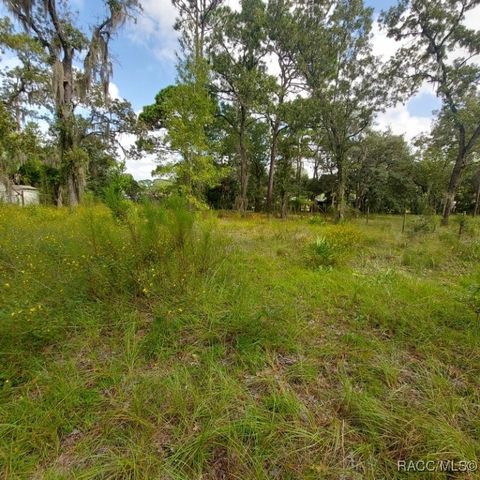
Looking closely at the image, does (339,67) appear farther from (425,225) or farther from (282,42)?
(425,225)

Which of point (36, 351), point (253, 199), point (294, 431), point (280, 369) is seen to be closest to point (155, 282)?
point (36, 351)

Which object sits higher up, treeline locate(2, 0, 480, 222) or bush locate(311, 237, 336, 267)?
treeline locate(2, 0, 480, 222)

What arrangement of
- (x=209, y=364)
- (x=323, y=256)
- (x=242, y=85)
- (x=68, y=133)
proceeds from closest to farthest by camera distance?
(x=209, y=364) → (x=323, y=256) → (x=68, y=133) → (x=242, y=85)

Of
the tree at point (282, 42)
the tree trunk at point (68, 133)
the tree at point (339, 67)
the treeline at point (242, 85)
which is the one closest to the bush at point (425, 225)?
the treeline at point (242, 85)

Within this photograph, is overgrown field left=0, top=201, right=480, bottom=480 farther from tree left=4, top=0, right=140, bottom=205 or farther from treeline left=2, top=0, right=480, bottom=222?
tree left=4, top=0, right=140, bottom=205

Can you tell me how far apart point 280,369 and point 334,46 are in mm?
12667

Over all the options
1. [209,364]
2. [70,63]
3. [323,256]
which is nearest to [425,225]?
[323,256]

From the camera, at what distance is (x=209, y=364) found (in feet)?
5.50

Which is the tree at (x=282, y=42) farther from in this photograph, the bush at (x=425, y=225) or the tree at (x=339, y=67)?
the bush at (x=425, y=225)

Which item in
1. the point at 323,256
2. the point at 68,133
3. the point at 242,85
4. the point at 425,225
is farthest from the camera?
the point at 242,85

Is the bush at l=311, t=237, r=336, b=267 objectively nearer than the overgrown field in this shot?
No

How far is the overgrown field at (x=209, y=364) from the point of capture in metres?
1.15

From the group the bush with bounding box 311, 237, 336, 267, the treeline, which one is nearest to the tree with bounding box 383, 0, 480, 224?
the treeline

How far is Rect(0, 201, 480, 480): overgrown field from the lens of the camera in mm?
1153
